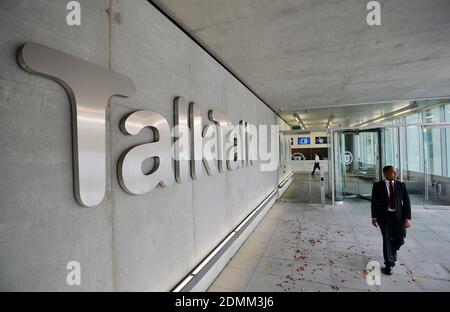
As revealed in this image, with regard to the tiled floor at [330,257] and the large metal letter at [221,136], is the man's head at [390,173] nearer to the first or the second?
the tiled floor at [330,257]

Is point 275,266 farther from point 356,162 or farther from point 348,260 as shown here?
point 356,162

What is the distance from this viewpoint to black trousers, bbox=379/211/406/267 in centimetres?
309

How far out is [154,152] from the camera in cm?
196

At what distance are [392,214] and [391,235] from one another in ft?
1.09

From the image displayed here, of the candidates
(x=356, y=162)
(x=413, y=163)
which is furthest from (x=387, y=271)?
(x=413, y=163)

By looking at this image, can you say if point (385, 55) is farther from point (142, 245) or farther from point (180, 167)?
point (142, 245)

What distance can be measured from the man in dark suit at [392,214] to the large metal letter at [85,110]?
3.61 m

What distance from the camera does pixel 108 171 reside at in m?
1.58

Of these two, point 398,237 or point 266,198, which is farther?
point 266,198

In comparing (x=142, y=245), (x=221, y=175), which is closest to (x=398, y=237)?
(x=221, y=175)

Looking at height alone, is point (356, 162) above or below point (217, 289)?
above

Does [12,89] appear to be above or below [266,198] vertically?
above

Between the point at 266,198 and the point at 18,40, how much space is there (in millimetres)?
6364

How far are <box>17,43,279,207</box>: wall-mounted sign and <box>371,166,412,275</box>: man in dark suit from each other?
2609 mm
